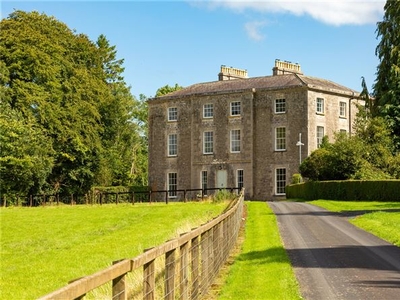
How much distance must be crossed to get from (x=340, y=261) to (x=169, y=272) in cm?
822

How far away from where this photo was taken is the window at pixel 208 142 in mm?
62469

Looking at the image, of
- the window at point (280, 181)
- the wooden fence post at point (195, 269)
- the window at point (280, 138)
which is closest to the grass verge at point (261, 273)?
the wooden fence post at point (195, 269)

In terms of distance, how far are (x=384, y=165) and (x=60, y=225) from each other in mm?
25806

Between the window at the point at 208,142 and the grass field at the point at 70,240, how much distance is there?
27.1 metres

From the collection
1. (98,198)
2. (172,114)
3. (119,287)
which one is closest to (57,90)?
(98,198)

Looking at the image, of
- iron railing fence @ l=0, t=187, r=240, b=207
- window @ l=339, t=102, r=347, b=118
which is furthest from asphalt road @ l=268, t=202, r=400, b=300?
window @ l=339, t=102, r=347, b=118

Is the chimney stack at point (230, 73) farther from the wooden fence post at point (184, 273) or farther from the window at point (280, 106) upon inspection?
the wooden fence post at point (184, 273)

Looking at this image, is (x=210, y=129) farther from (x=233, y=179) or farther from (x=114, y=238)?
(x=114, y=238)

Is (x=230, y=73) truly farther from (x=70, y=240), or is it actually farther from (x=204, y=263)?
(x=204, y=263)

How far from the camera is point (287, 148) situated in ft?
190

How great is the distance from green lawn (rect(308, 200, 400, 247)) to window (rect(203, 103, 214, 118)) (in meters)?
24.1

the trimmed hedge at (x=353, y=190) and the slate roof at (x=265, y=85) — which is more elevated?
the slate roof at (x=265, y=85)

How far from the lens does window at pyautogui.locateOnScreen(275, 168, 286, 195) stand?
5807 centimetres

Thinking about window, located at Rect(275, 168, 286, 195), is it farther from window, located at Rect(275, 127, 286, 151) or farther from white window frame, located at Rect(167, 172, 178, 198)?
white window frame, located at Rect(167, 172, 178, 198)
